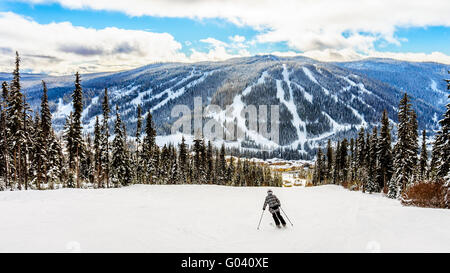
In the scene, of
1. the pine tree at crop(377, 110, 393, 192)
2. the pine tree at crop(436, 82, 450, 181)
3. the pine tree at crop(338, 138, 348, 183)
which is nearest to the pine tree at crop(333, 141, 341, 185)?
the pine tree at crop(338, 138, 348, 183)

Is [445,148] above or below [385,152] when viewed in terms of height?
above

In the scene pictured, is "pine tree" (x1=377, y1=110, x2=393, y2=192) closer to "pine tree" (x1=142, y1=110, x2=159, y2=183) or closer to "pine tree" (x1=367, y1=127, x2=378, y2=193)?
"pine tree" (x1=367, y1=127, x2=378, y2=193)

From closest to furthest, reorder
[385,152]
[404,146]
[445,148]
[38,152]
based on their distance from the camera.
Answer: [445,148] < [404,146] < [38,152] < [385,152]

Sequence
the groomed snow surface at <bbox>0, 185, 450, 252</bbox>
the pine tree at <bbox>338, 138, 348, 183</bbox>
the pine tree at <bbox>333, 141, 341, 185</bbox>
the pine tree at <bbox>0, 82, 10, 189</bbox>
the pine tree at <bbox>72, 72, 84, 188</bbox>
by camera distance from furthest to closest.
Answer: the pine tree at <bbox>333, 141, 341, 185</bbox>, the pine tree at <bbox>338, 138, 348, 183</bbox>, the pine tree at <bbox>72, 72, 84, 188</bbox>, the pine tree at <bbox>0, 82, 10, 189</bbox>, the groomed snow surface at <bbox>0, 185, 450, 252</bbox>

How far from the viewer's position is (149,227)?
41.2 ft

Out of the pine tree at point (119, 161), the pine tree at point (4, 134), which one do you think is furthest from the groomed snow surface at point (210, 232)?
the pine tree at point (119, 161)

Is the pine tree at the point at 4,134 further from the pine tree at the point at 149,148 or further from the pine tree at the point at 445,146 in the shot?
the pine tree at the point at 445,146

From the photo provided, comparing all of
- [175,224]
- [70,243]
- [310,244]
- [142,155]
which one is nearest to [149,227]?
[175,224]

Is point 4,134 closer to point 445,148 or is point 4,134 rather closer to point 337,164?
point 445,148

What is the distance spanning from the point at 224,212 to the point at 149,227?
21.2 feet

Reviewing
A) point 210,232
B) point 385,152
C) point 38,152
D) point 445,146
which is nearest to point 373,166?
point 385,152
